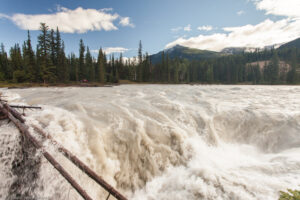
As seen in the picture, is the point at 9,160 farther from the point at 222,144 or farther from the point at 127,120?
the point at 222,144

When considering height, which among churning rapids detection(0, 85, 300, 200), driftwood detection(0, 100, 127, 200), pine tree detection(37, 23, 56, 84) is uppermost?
pine tree detection(37, 23, 56, 84)

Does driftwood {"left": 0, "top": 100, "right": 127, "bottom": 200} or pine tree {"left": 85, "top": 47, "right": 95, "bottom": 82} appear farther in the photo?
pine tree {"left": 85, "top": 47, "right": 95, "bottom": 82}

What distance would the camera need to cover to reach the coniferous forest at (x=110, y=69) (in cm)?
4253

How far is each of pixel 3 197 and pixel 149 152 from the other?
3.71 meters

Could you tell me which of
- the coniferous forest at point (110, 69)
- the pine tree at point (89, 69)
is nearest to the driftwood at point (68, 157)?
the coniferous forest at point (110, 69)

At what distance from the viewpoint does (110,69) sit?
3425 inches

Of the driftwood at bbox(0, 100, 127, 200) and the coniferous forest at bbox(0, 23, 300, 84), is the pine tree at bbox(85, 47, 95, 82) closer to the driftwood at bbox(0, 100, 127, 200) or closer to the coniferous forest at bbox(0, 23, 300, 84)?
the coniferous forest at bbox(0, 23, 300, 84)

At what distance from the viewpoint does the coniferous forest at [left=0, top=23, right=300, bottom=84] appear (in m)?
42.5

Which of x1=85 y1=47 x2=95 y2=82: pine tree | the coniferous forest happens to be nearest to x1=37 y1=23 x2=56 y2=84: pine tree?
the coniferous forest

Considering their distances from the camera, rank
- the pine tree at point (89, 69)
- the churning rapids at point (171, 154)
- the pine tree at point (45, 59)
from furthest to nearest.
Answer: the pine tree at point (89, 69) < the pine tree at point (45, 59) < the churning rapids at point (171, 154)

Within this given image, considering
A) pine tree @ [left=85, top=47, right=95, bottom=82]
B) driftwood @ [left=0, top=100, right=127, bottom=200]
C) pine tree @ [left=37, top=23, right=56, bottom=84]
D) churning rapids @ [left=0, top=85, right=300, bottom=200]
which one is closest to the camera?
driftwood @ [left=0, top=100, right=127, bottom=200]

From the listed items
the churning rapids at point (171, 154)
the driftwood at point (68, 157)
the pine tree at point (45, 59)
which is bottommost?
the churning rapids at point (171, 154)

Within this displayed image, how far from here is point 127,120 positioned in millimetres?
6582

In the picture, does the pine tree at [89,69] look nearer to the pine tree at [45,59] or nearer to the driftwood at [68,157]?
the pine tree at [45,59]
